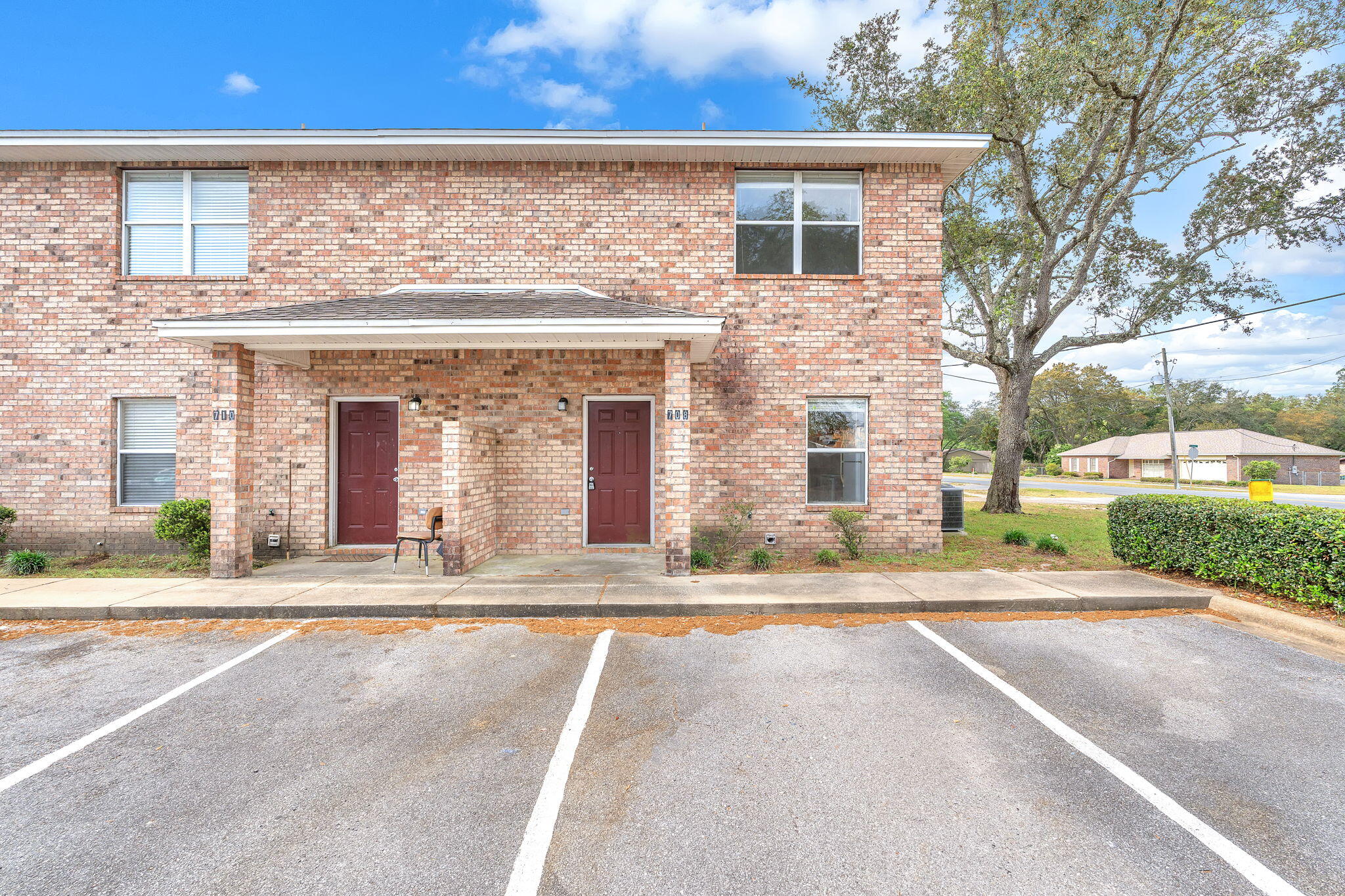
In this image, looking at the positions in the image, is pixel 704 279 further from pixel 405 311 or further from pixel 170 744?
pixel 170 744

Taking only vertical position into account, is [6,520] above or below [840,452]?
below

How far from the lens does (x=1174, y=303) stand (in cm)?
1383

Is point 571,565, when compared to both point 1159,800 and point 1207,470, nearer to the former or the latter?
point 1159,800

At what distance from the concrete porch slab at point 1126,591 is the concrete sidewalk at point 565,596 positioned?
14 millimetres

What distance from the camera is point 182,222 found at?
826 cm

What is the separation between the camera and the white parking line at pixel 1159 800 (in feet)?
7.35

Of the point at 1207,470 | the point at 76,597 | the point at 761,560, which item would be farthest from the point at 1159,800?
the point at 1207,470

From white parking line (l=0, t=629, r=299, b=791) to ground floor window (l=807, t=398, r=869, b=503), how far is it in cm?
694

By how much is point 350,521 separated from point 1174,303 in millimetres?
19303

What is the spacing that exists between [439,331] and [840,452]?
5839 mm

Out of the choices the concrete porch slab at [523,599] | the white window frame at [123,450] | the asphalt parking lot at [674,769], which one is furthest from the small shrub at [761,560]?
the white window frame at [123,450]

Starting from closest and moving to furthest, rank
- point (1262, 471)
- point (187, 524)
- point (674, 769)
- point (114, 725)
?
point (674, 769)
point (114, 725)
point (187, 524)
point (1262, 471)

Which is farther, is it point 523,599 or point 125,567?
point 125,567

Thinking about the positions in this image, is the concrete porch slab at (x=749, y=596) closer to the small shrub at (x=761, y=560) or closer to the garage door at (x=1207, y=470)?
the small shrub at (x=761, y=560)
